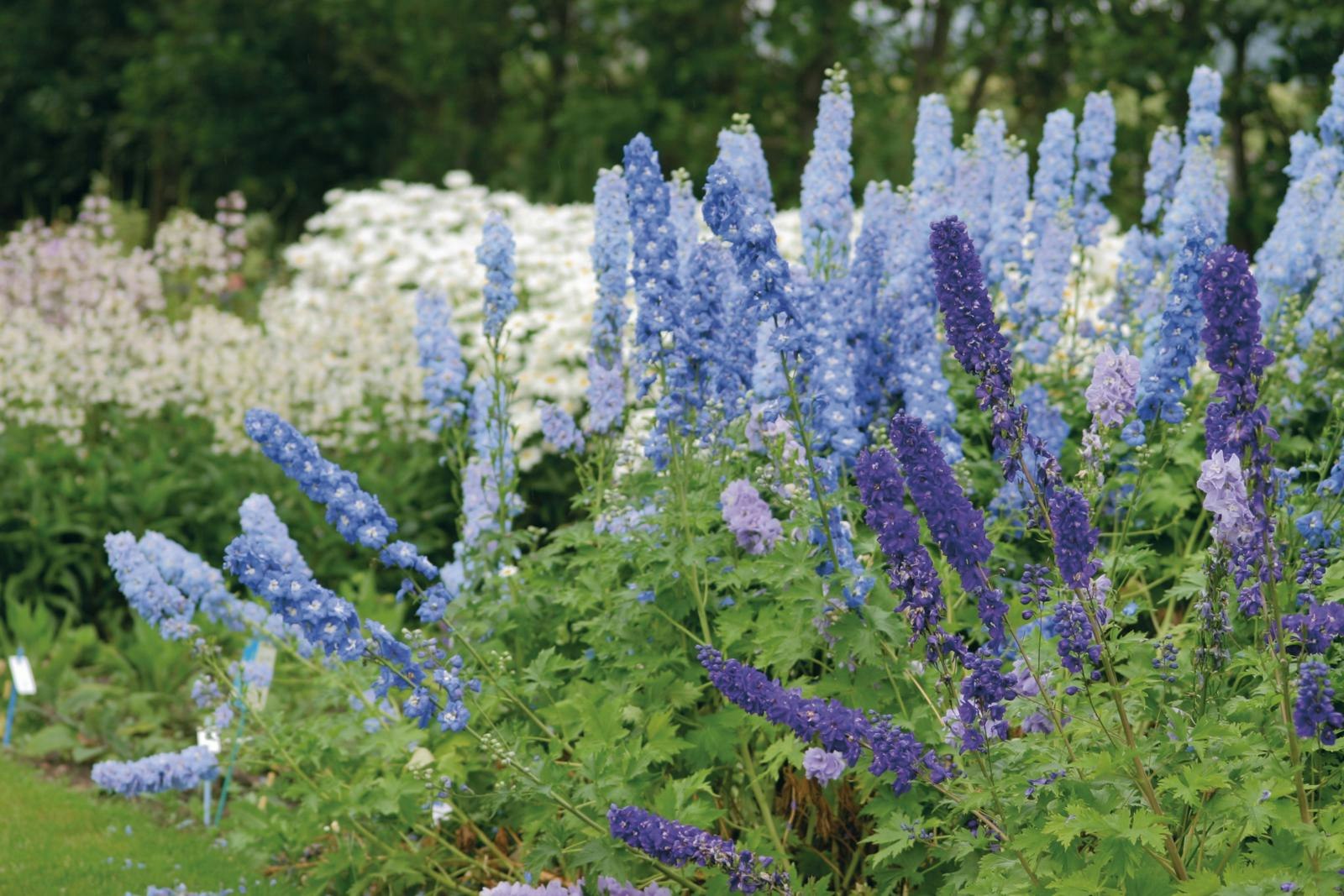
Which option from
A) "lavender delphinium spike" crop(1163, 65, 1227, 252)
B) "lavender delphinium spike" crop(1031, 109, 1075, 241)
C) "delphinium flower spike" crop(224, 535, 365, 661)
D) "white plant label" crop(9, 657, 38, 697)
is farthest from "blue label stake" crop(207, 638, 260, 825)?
"lavender delphinium spike" crop(1163, 65, 1227, 252)

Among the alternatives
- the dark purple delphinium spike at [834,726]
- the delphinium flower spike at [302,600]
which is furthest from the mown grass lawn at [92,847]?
the dark purple delphinium spike at [834,726]

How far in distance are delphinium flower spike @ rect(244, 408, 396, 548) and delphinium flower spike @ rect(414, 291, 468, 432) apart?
44.7 inches

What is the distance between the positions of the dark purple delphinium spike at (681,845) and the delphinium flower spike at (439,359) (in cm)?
195

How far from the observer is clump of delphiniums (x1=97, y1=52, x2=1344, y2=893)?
2605 millimetres

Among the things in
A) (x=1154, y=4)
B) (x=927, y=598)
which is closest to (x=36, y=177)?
(x=1154, y=4)

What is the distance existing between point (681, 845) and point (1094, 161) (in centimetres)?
369

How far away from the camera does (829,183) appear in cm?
465

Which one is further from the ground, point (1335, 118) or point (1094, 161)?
point (1335, 118)

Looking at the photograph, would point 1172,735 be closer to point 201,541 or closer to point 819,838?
point 819,838

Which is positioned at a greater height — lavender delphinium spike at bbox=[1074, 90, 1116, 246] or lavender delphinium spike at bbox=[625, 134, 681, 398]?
lavender delphinium spike at bbox=[1074, 90, 1116, 246]

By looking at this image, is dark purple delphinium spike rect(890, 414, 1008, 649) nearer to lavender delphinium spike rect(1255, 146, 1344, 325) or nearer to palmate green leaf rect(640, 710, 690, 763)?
palmate green leaf rect(640, 710, 690, 763)

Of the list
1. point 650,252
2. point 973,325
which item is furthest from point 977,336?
point 650,252

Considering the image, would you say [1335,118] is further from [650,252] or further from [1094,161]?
[650,252]

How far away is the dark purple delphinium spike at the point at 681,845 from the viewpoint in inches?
114
